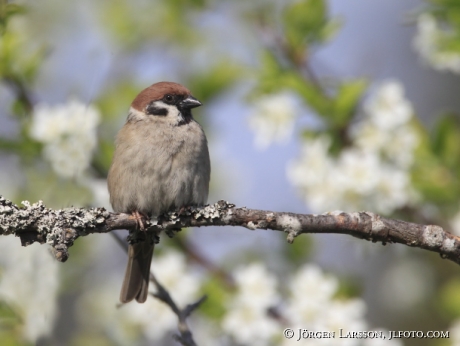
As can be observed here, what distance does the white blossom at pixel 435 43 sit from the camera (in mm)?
3922

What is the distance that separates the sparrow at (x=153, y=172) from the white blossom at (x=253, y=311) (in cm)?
53

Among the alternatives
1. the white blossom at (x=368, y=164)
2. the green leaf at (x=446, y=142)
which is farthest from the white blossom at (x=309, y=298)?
the green leaf at (x=446, y=142)

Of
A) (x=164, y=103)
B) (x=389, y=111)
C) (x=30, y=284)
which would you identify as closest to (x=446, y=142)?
(x=389, y=111)

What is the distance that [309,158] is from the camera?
4031mm

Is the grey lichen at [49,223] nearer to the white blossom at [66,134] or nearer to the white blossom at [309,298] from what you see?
the white blossom at [66,134]

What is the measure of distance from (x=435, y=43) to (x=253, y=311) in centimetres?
196

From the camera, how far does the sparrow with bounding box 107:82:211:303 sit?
3570 mm

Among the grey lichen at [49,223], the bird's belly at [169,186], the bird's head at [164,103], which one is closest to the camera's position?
the grey lichen at [49,223]

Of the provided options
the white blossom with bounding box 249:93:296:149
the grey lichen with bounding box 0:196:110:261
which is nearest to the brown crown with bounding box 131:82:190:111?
the white blossom with bounding box 249:93:296:149

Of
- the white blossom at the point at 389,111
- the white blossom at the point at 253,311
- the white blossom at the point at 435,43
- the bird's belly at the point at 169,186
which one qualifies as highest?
the white blossom at the point at 435,43

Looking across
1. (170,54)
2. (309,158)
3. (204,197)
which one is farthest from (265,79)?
Answer: (170,54)

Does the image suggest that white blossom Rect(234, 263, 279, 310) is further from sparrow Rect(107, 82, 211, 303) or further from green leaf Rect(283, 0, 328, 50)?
green leaf Rect(283, 0, 328, 50)

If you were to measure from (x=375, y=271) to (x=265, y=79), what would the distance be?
408 centimetres

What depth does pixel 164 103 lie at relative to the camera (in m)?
4.09
